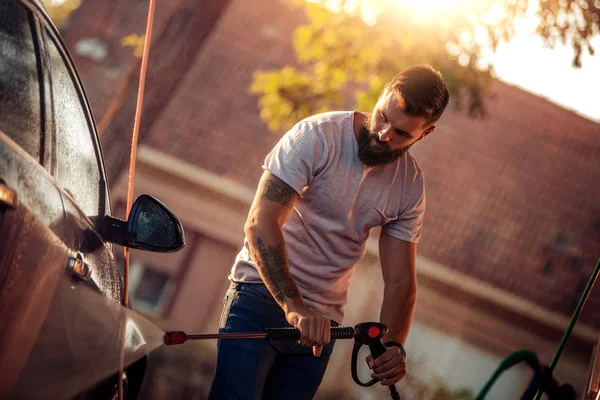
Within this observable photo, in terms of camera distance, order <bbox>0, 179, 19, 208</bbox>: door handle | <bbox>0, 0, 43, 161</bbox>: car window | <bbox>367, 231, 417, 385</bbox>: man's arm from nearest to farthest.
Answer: <bbox>0, 179, 19, 208</bbox>: door handle → <bbox>0, 0, 43, 161</bbox>: car window → <bbox>367, 231, 417, 385</bbox>: man's arm

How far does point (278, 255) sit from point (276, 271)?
0.05m

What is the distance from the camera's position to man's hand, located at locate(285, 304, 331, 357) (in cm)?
304

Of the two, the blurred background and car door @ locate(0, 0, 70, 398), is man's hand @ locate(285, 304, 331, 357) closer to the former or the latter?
car door @ locate(0, 0, 70, 398)

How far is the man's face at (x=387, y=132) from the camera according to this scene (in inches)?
136

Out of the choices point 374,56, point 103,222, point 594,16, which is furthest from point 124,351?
point 374,56

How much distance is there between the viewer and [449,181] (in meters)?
18.0

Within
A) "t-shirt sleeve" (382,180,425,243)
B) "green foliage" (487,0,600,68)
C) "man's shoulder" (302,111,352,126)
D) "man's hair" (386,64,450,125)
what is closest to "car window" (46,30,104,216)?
"man's shoulder" (302,111,352,126)

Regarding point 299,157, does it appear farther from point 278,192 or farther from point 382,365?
point 382,365

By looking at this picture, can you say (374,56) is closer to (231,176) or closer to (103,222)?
(231,176)

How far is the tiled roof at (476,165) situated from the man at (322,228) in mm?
13177

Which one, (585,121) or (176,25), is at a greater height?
(585,121)

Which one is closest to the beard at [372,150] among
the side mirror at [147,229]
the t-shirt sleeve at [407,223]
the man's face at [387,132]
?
the man's face at [387,132]

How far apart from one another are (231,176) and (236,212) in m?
0.64

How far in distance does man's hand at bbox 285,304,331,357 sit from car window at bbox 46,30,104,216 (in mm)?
694
